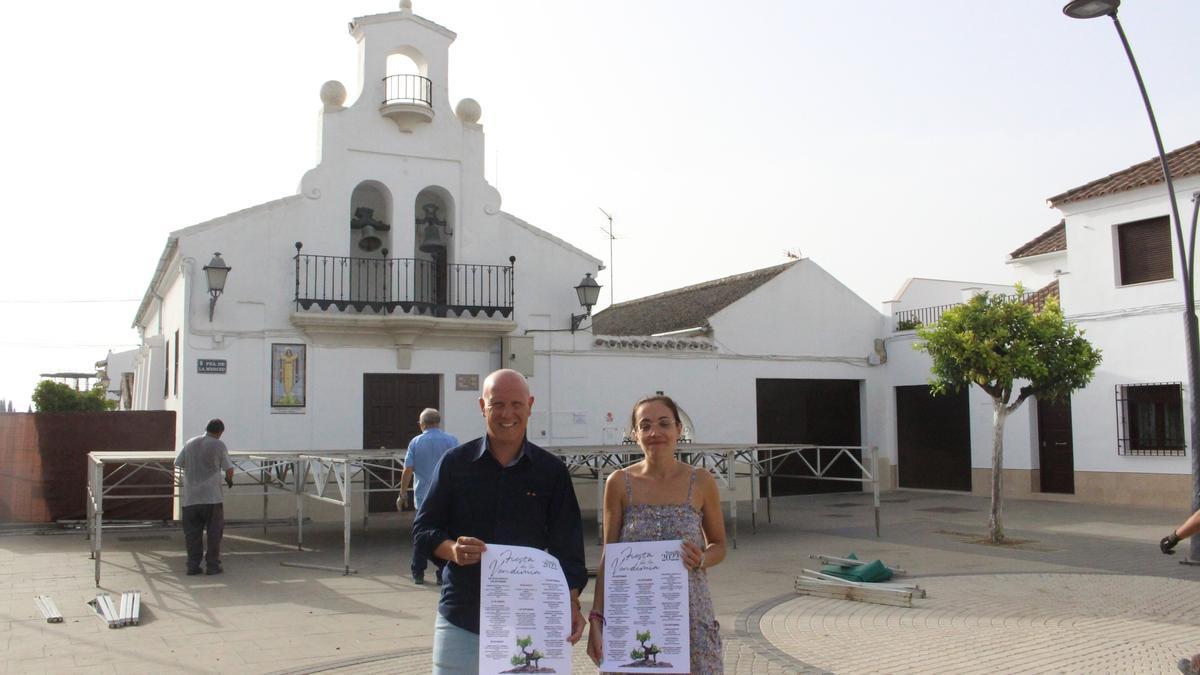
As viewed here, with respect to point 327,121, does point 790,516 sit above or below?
below

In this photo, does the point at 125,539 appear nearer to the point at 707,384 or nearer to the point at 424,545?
the point at 707,384

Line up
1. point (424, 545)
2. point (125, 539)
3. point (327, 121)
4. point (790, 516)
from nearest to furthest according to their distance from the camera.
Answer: point (424, 545) < point (125, 539) < point (327, 121) < point (790, 516)

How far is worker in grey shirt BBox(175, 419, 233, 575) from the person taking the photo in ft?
35.0

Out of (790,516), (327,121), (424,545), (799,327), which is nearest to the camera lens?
(424,545)

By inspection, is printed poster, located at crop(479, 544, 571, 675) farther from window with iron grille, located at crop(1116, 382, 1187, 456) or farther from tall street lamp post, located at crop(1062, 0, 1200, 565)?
window with iron grille, located at crop(1116, 382, 1187, 456)

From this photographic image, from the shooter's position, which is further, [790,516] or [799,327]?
[799,327]

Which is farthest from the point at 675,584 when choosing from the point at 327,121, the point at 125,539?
the point at 327,121

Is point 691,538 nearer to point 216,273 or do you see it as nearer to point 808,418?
point 216,273

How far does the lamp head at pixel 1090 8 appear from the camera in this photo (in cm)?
1071

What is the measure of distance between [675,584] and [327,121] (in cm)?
1397

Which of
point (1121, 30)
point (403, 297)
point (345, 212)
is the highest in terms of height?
point (1121, 30)

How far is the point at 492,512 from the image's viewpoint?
354 centimetres

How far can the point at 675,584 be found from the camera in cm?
375

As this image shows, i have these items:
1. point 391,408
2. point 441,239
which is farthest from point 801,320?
point 391,408
